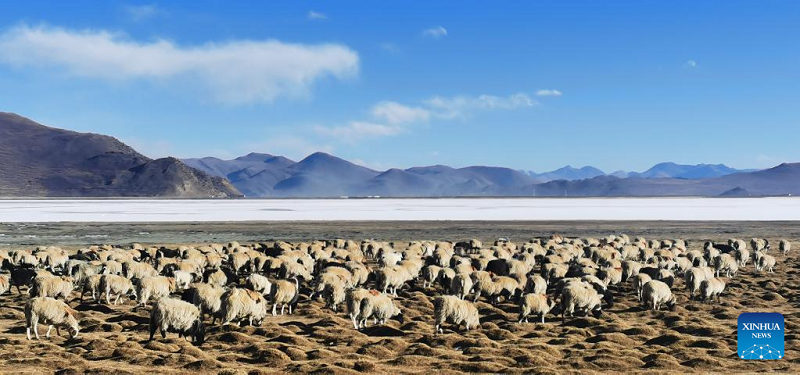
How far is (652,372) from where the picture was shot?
13047mm

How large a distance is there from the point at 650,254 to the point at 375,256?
1216cm

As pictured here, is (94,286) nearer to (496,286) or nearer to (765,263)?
(496,286)

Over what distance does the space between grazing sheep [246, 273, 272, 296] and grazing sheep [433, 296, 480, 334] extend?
5.44m

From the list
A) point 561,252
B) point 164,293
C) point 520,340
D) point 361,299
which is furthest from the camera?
point 561,252

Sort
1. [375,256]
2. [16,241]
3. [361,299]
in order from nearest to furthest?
1. [361,299]
2. [375,256]
3. [16,241]

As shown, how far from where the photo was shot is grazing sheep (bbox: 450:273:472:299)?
19.7 m

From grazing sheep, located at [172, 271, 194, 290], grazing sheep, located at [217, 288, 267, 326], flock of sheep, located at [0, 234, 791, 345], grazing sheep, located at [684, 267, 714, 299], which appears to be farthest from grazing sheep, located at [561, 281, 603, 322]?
grazing sheep, located at [172, 271, 194, 290]

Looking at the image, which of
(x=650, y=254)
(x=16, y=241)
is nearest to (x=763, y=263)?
(x=650, y=254)

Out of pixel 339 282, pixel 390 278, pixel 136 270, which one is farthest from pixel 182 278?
pixel 390 278

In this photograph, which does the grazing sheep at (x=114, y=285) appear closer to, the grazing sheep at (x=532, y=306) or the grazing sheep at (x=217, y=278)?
the grazing sheep at (x=217, y=278)

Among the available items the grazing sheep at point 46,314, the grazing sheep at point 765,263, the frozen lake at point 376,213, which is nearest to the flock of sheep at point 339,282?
the grazing sheep at point 46,314

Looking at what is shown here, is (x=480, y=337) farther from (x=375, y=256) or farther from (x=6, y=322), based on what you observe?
(x=375, y=256)

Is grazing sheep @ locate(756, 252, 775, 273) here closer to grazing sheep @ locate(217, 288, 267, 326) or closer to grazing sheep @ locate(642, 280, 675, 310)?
grazing sheep @ locate(642, 280, 675, 310)

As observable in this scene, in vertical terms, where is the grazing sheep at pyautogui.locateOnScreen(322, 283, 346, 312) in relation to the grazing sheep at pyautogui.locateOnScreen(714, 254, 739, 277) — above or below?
below
